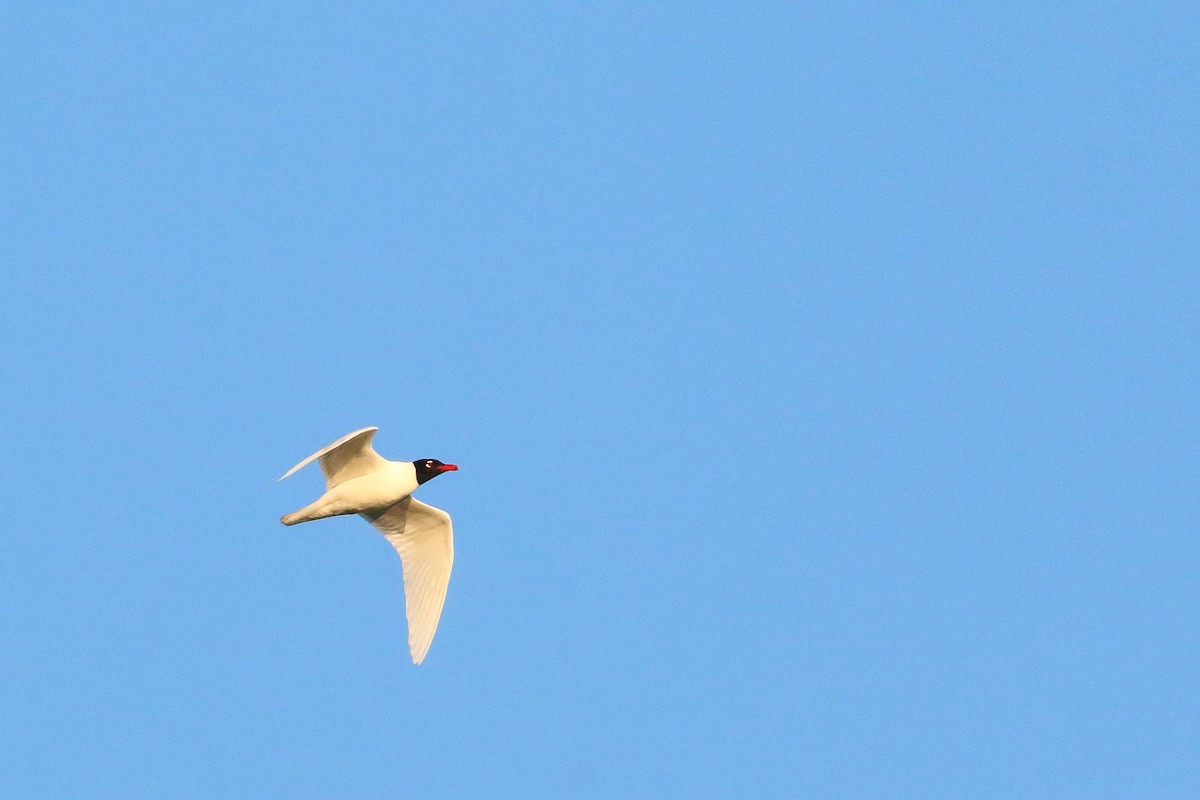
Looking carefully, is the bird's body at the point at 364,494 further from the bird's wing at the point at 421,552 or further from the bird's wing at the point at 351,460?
the bird's wing at the point at 421,552

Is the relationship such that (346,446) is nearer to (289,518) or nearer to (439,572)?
(289,518)

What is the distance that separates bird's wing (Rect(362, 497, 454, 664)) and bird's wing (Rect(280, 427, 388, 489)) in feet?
5.32

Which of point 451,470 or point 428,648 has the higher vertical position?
point 451,470

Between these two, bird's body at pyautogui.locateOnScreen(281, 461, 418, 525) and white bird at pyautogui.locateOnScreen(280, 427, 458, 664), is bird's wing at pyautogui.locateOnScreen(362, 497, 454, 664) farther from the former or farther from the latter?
bird's body at pyautogui.locateOnScreen(281, 461, 418, 525)

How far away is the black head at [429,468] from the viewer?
2338 cm

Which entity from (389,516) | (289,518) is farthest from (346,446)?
(389,516)

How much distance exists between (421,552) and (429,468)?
6.11ft

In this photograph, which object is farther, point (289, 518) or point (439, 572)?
point (439, 572)

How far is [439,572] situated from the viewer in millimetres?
24516

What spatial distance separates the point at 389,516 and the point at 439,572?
1143mm

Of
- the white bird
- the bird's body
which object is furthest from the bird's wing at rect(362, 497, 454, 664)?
the bird's body

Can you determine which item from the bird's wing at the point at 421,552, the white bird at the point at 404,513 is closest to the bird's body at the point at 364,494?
the white bird at the point at 404,513

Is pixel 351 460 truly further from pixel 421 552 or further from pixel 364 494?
pixel 421 552

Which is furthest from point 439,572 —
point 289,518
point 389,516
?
point 289,518
